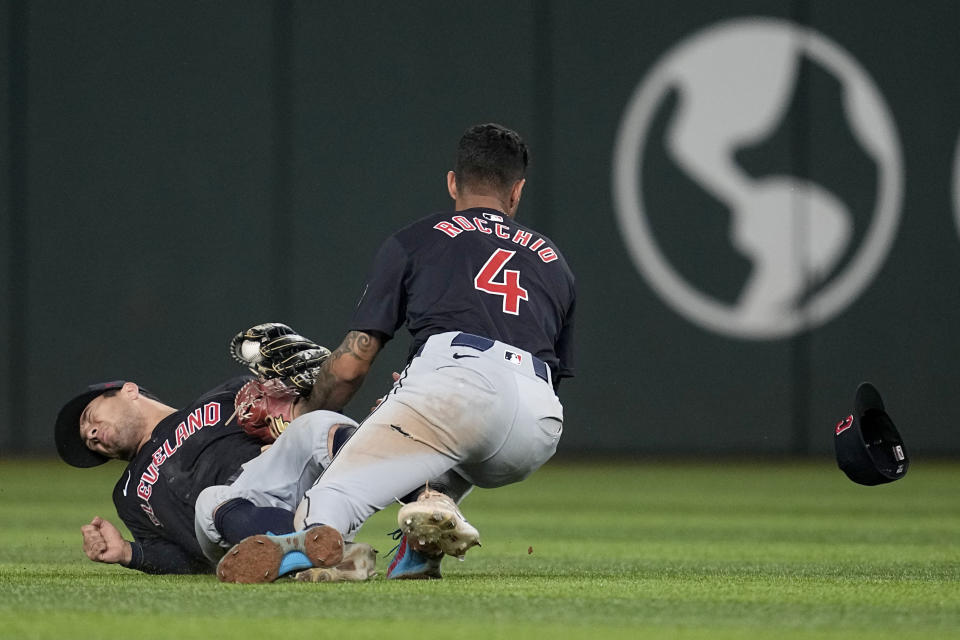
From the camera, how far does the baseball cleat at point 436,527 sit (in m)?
4.57

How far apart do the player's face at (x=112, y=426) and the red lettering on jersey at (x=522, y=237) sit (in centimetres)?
152

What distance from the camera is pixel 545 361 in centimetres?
516

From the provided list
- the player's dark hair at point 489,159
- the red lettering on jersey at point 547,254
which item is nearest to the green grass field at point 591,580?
the red lettering on jersey at point 547,254

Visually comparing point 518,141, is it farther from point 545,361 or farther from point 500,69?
point 500,69

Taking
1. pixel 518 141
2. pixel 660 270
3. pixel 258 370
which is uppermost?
pixel 518 141

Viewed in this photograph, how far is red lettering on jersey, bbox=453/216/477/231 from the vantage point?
17.0 ft

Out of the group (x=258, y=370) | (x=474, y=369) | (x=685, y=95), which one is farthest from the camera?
(x=685, y=95)

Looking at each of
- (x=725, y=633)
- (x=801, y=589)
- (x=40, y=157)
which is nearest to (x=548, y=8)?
(x=40, y=157)

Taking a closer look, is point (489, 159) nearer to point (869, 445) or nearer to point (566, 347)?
point (566, 347)

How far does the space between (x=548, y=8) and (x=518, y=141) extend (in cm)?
864

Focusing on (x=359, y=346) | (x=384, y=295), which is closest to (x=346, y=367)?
(x=359, y=346)

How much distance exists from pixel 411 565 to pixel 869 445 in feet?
5.89

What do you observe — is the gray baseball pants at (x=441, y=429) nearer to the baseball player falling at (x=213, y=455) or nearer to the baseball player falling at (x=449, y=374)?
Result: the baseball player falling at (x=449, y=374)

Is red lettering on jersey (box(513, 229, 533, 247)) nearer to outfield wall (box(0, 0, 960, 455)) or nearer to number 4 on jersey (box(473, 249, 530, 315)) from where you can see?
number 4 on jersey (box(473, 249, 530, 315))
